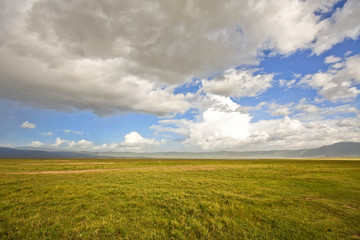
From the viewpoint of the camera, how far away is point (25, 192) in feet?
61.9

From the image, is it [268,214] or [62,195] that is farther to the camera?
[62,195]

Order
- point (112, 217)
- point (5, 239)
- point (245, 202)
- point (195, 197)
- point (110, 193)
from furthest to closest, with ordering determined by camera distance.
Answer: point (110, 193)
point (195, 197)
point (245, 202)
point (112, 217)
point (5, 239)

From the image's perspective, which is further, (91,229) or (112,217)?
(112,217)

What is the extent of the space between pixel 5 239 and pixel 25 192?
12.6 metres

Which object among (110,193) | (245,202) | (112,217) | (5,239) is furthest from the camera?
(110,193)

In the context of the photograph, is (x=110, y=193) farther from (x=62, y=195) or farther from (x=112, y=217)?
(x=112, y=217)

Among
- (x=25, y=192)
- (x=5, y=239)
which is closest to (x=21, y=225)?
(x=5, y=239)

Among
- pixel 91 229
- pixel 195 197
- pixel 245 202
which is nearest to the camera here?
pixel 91 229

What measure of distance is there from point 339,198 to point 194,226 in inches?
668

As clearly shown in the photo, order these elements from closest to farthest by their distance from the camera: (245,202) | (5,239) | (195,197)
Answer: (5,239) < (245,202) < (195,197)

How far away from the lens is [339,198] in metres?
17.3

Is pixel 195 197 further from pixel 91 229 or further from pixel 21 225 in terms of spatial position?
pixel 21 225

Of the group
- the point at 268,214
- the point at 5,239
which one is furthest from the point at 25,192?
the point at 268,214

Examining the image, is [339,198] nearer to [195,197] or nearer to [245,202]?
[245,202]
